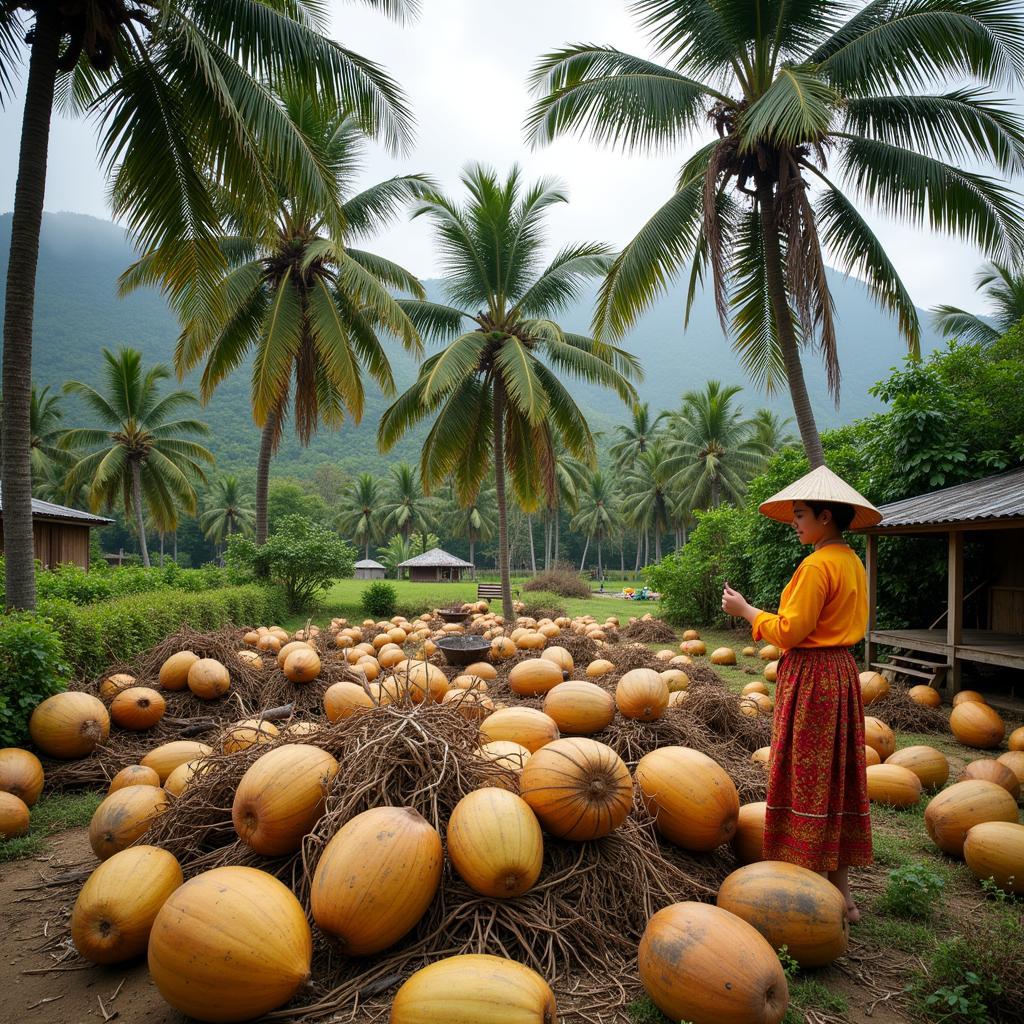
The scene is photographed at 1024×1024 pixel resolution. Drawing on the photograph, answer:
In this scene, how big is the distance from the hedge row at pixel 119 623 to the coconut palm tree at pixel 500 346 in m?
6.44

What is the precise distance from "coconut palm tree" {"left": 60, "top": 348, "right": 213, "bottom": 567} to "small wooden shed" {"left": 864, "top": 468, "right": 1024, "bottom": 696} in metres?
27.9

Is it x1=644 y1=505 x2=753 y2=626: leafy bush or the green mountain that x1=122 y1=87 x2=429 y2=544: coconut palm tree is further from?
the green mountain

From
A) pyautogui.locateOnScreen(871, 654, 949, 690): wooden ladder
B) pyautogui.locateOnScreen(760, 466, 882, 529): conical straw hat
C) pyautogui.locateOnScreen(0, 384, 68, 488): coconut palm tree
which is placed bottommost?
pyautogui.locateOnScreen(871, 654, 949, 690): wooden ladder

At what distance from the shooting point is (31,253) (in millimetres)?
6453

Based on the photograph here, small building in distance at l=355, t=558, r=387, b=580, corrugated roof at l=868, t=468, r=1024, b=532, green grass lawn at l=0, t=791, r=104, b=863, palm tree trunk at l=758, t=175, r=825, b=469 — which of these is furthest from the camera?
small building in distance at l=355, t=558, r=387, b=580

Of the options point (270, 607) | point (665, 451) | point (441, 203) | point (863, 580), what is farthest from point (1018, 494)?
point (665, 451)

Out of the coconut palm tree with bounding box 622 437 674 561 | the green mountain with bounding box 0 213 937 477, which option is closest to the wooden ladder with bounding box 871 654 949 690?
the green mountain with bounding box 0 213 937 477

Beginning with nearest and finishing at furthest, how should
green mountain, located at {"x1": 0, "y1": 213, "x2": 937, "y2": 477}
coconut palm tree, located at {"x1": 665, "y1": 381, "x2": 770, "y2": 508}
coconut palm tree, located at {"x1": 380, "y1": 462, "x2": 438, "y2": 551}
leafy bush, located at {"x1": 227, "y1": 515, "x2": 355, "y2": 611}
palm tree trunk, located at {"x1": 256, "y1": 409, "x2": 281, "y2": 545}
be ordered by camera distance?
palm tree trunk, located at {"x1": 256, "y1": 409, "x2": 281, "y2": 545} < leafy bush, located at {"x1": 227, "y1": 515, "x2": 355, "y2": 611} < coconut palm tree, located at {"x1": 665, "y1": 381, "x2": 770, "y2": 508} < coconut palm tree, located at {"x1": 380, "y1": 462, "x2": 438, "y2": 551} < green mountain, located at {"x1": 0, "y1": 213, "x2": 937, "y2": 477}

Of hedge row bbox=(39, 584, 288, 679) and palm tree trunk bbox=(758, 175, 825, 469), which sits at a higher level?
palm tree trunk bbox=(758, 175, 825, 469)

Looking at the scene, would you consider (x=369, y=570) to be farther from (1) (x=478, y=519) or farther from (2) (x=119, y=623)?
(2) (x=119, y=623)

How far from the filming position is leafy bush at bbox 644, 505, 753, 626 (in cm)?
1636

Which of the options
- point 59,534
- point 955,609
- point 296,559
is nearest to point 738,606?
point 955,609

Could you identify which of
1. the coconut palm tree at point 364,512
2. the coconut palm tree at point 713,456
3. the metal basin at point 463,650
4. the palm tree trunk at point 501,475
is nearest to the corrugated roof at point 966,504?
the metal basin at point 463,650

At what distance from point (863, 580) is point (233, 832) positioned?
136 inches
